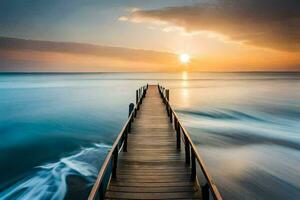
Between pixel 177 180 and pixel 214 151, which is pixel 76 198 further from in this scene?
pixel 214 151

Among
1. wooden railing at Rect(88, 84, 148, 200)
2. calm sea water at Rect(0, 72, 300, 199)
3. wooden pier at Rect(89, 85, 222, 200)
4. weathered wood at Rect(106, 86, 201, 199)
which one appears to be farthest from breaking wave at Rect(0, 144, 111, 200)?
weathered wood at Rect(106, 86, 201, 199)

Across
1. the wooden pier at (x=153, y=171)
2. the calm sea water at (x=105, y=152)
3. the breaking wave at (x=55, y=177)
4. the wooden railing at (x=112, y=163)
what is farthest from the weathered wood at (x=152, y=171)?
the breaking wave at (x=55, y=177)

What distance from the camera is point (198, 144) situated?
16.9m

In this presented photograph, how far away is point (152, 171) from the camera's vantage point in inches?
254

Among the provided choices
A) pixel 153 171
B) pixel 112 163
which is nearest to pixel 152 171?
pixel 153 171

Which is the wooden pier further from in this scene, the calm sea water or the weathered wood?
the calm sea water

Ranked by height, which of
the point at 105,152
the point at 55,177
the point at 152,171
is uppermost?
the point at 152,171

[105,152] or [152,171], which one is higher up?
[152,171]

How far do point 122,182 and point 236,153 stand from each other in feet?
36.0

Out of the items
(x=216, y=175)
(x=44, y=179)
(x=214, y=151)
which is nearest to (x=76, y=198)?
(x=44, y=179)

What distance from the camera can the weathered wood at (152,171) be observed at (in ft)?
17.2

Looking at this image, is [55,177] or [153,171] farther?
[55,177]

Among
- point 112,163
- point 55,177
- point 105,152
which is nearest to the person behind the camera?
point 112,163

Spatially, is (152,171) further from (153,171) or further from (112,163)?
(112,163)
